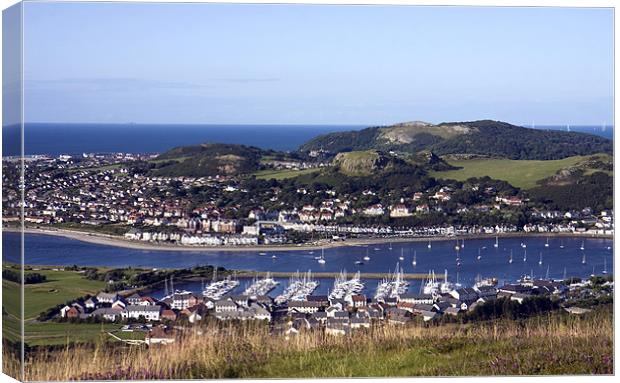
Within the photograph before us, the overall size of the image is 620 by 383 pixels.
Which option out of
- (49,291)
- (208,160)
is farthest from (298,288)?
(49,291)

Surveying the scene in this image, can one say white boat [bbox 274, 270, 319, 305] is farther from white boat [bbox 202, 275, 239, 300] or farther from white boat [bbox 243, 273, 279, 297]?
white boat [bbox 202, 275, 239, 300]

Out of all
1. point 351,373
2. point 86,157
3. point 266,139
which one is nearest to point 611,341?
point 351,373

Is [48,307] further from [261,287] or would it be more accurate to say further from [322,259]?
[322,259]

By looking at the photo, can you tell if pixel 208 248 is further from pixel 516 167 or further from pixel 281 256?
pixel 516 167

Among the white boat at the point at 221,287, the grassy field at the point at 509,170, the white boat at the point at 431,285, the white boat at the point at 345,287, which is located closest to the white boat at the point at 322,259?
the white boat at the point at 345,287

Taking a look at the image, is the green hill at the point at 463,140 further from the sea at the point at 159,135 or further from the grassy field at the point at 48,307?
the grassy field at the point at 48,307

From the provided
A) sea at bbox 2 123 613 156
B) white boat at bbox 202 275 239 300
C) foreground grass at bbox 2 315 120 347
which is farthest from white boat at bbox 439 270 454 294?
foreground grass at bbox 2 315 120 347
